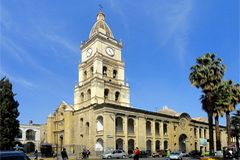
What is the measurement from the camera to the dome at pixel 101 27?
72512 mm

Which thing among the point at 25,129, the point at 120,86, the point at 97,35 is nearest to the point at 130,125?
the point at 120,86

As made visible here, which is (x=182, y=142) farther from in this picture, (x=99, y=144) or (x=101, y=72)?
(x=101, y=72)

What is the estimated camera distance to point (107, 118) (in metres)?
55.1

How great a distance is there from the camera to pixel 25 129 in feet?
303

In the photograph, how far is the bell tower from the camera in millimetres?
64312

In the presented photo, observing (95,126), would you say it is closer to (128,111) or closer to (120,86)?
(128,111)

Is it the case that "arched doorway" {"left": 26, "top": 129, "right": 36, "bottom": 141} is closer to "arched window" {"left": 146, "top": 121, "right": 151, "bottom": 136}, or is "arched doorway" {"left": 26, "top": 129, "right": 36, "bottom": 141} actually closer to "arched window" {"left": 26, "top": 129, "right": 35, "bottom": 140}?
"arched window" {"left": 26, "top": 129, "right": 35, "bottom": 140}

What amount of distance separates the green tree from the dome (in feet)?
109

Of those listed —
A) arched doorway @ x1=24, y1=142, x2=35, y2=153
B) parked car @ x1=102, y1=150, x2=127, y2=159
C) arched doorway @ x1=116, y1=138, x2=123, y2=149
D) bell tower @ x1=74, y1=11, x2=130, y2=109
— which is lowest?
arched doorway @ x1=24, y1=142, x2=35, y2=153

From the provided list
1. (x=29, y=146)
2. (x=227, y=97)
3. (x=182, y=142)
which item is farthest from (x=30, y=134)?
(x=227, y=97)

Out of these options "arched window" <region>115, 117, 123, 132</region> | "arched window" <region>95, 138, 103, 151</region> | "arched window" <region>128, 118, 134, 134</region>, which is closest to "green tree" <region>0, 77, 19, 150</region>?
"arched window" <region>95, 138, 103, 151</region>

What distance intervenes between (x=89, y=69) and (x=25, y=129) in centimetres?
3471

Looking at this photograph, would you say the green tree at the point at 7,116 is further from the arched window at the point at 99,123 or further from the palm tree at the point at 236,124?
the palm tree at the point at 236,124

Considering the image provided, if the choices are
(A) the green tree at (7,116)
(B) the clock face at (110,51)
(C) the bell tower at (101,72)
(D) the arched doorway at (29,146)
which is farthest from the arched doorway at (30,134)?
(A) the green tree at (7,116)
